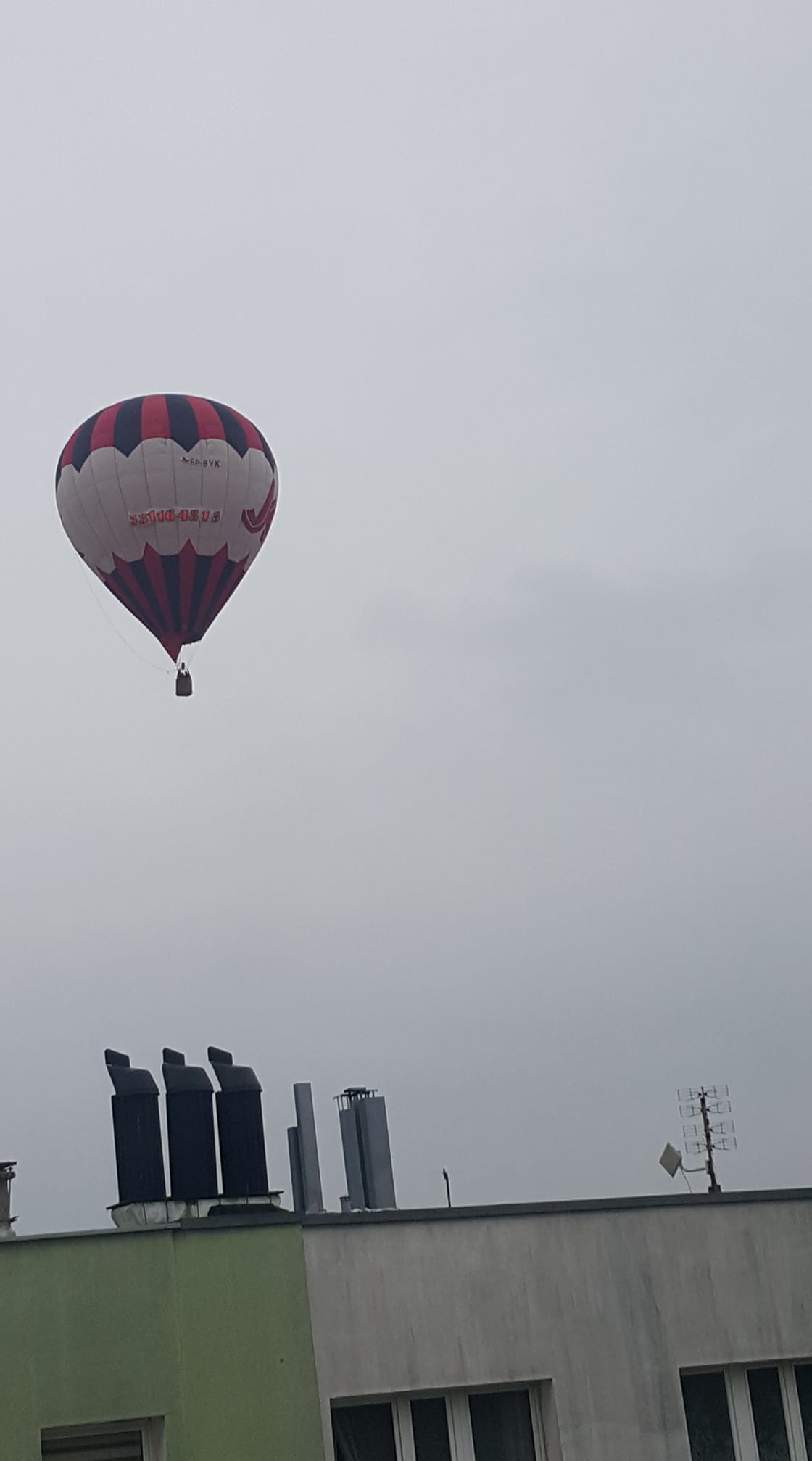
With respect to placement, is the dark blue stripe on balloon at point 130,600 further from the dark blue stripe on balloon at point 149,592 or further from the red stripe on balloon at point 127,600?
the dark blue stripe on balloon at point 149,592

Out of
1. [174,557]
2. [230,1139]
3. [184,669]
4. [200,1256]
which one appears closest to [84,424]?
[174,557]

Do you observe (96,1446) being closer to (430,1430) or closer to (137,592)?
(430,1430)

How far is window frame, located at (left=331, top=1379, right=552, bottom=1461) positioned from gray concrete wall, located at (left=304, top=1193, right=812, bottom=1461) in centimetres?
15

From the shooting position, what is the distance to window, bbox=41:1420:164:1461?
1570cm

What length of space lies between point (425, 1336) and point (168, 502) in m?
22.9

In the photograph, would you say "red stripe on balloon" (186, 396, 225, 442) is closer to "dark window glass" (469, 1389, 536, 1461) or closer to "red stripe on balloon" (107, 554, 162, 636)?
"red stripe on balloon" (107, 554, 162, 636)

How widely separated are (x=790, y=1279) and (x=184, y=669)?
78.6ft

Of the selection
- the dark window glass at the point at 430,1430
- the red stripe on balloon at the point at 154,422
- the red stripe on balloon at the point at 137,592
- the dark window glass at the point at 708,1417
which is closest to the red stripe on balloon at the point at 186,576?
the red stripe on balloon at the point at 137,592

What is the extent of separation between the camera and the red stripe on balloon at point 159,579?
37.6 meters

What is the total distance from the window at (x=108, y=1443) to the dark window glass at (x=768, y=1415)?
243 inches

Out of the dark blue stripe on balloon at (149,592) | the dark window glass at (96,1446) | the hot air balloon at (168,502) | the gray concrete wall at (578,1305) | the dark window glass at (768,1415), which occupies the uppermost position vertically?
the hot air balloon at (168,502)

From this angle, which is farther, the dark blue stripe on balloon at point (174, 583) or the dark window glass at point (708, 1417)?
the dark blue stripe on balloon at point (174, 583)

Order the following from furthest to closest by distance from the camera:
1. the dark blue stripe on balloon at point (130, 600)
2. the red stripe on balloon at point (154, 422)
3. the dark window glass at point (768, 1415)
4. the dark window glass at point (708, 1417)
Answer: the dark blue stripe on balloon at point (130, 600), the red stripe on balloon at point (154, 422), the dark window glass at point (768, 1415), the dark window glass at point (708, 1417)

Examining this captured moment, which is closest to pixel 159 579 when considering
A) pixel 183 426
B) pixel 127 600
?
pixel 127 600
